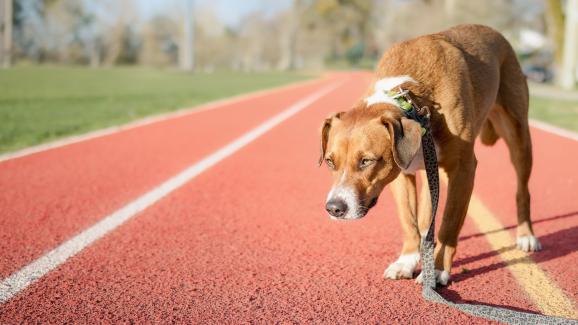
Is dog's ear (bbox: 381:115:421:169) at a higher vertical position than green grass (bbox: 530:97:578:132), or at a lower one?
higher

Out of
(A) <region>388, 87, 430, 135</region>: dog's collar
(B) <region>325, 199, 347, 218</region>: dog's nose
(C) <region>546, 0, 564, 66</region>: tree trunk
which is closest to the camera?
(B) <region>325, 199, 347, 218</region>: dog's nose

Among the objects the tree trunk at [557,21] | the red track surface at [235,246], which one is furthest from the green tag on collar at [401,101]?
the tree trunk at [557,21]

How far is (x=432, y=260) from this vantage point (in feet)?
11.4

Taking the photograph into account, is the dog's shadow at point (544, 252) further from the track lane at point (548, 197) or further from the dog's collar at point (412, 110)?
the dog's collar at point (412, 110)

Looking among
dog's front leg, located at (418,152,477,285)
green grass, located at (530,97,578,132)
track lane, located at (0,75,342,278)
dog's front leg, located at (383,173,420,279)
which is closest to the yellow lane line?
dog's front leg, located at (383,173,420,279)

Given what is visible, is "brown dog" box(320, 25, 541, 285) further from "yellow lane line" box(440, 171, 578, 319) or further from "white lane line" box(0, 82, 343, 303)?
"white lane line" box(0, 82, 343, 303)

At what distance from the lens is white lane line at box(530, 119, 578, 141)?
10.7 metres

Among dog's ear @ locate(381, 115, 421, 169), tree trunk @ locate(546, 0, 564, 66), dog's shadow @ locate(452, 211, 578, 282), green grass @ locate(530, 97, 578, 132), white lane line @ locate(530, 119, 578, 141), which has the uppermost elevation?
tree trunk @ locate(546, 0, 564, 66)

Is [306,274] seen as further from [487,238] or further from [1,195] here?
[1,195]

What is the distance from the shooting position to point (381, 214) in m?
5.54

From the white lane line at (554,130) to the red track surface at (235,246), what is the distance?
2620mm

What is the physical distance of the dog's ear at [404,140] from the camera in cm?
339

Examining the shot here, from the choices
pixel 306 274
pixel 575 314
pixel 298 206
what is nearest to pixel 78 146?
pixel 298 206

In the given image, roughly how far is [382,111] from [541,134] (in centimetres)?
867
